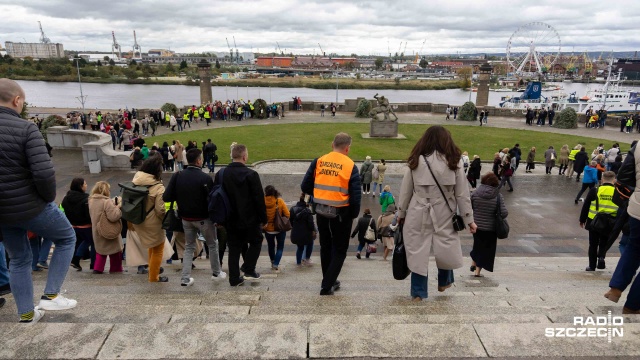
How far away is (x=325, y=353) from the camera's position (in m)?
2.29

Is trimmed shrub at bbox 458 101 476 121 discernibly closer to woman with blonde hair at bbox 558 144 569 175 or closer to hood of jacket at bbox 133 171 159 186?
Result: woman with blonde hair at bbox 558 144 569 175

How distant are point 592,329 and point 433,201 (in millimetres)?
1241

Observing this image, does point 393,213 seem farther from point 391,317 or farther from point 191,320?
point 191,320

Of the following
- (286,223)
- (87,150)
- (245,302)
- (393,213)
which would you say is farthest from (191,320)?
(87,150)

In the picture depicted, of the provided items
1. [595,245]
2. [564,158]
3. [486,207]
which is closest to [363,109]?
[564,158]

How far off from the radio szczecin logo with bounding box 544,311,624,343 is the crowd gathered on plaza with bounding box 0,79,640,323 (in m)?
0.44

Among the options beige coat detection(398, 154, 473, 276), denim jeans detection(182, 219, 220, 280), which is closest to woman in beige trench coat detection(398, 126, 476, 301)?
beige coat detection(398, 154, 473, 276)

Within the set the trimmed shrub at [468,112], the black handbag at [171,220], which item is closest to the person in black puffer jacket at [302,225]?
the black handbag at [171,220]

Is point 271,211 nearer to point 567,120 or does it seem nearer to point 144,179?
point 144,179

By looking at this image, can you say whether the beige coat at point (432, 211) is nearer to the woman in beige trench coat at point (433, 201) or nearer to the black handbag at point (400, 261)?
the woman in beige trench coat at point (433, 201)

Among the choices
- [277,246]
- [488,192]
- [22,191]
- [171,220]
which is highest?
[22,191]

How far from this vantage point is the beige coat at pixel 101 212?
4504 millimetres

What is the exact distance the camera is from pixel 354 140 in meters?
18.9

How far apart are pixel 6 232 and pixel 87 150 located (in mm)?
11562
